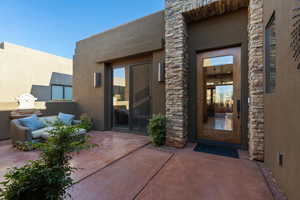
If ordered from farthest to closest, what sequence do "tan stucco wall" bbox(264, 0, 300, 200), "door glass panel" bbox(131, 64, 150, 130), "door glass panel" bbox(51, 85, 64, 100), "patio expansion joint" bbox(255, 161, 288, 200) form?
"door glass panel" bbox(51, 85, 64, 100) → "door glass panel" bbox(131, 64, 150, 130) → "patio expansion joint" bbox(255, 161, 288, 200) → "tan stucco wall" bbox(264, 0, 300, 200)

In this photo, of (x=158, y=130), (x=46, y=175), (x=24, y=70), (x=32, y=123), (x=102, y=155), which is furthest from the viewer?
(x=24, y=70)

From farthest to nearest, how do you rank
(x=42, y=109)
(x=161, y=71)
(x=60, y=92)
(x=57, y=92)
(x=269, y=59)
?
(x=60, y=92), (x=57, y=92), (x=42, y=109), (x=161, y=71), (x=269, y=59)

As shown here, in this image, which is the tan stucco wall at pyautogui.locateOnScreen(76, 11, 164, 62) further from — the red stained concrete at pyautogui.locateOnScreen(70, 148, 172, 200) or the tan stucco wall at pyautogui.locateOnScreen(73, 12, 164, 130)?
the red stained concrete at pyautogui.locateOnScreen(70, 148, 172, 200)

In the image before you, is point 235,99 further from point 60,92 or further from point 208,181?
point 60,92

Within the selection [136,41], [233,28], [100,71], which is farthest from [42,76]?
[233,28]

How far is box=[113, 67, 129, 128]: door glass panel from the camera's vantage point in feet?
16.3

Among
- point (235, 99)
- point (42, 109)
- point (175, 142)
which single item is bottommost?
point (175, 142)

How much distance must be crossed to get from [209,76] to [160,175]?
2.77m

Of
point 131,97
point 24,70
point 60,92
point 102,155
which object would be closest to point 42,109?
point 131,97

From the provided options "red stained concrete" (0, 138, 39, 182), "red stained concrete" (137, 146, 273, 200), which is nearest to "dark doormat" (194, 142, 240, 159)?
"red stained concrete" (137, 146, 273, 200)

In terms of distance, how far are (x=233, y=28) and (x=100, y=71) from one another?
4.69m

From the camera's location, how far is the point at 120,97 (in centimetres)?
518

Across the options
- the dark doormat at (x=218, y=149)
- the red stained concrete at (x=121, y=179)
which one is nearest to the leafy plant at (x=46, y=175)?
the red stained concrete at (x=121, y=179)

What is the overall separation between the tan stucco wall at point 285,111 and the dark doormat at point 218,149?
0.79 m
